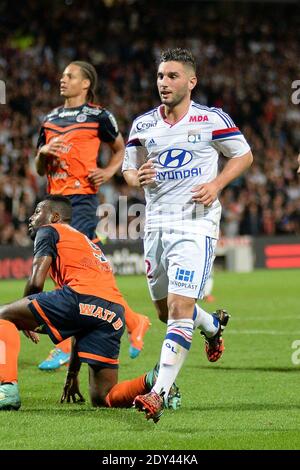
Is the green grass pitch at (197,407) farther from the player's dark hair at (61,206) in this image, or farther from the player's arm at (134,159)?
the player's arm at (134,159)

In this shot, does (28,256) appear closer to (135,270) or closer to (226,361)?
(135,270)

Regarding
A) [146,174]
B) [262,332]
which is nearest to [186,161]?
[146,174]

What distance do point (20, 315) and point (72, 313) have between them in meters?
0.35

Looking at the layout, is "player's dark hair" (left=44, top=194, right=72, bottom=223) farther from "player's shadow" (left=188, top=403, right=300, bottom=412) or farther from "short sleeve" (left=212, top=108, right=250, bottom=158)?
"player's shadow" (left=188, top=403, right=300, bottom=412)

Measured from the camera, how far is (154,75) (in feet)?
91.9

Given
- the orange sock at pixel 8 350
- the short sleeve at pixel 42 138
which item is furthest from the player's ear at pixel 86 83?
the orange sock at pixel 8 350

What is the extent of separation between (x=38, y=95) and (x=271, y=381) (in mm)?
17567

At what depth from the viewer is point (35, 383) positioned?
26.7ft

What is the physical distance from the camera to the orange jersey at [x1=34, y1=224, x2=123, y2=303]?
22.3 feet

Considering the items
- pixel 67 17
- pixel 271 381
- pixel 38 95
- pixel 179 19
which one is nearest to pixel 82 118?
pixel 271 381

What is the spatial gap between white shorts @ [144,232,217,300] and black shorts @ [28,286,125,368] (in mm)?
435

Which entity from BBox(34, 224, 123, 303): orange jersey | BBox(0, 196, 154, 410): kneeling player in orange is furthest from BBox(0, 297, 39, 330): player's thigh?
BBox(34, 224, 123, 303): orange jersey

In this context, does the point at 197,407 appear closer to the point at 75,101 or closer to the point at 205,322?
the point at 205,322

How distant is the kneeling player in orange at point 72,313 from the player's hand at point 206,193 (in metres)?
0.89
